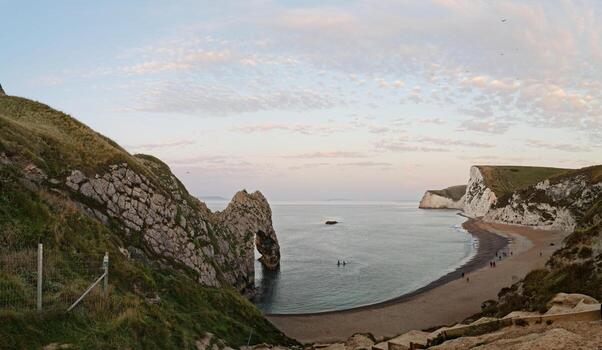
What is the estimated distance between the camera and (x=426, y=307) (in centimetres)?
4525

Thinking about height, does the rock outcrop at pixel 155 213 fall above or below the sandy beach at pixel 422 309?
above

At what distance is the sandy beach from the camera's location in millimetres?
38125

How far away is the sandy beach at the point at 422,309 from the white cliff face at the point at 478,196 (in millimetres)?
104272

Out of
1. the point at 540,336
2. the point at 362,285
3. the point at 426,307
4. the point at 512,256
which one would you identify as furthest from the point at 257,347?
the point at 512,256

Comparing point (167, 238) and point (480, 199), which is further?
point (480, 199)

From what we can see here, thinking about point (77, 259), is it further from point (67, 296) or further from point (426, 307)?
point (426, 307)

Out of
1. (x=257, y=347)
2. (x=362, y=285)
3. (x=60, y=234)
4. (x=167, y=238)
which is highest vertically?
(x=60, y=234)

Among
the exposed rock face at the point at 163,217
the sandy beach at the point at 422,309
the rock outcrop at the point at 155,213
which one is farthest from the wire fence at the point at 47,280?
the sandy beach at the point at 422,309

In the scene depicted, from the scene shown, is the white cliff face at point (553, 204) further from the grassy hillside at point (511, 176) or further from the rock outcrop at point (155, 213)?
the rock outcrop at point (155, 213)

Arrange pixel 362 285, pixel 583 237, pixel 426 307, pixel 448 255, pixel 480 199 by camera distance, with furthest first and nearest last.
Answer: pixel 480 199, pixel 448 255, pixel 362 285, pixel 426 307, pixel 583 237

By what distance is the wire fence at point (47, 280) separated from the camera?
41.5 ft

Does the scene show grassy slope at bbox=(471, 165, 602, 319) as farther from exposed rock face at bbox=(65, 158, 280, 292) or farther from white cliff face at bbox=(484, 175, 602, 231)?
white cliff face at bbox=(484, 175, 602, 231)

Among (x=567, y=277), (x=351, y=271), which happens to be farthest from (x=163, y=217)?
(x=351, y=271)

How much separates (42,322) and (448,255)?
81.5 m
